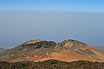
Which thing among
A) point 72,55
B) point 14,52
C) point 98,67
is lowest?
point 14,52

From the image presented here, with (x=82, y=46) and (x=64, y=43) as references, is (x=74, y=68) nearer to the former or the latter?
(x=82, y=46)

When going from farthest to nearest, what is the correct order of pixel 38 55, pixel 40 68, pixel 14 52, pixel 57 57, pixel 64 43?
pixel 64 43 → pixel 14 52 → pixel 38 55 → pixel 57 57 → pixel 40 68

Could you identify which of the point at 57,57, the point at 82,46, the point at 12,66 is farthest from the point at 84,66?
the point at 82,46

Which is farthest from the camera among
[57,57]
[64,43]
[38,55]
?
[64,43]

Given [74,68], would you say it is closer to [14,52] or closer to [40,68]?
[40,68]

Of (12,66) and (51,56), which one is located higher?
(12,66)

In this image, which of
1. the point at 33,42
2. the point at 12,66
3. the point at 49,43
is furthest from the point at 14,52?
the point at 12,66

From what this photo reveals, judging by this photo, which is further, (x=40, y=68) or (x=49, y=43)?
(x=49, y=43)
